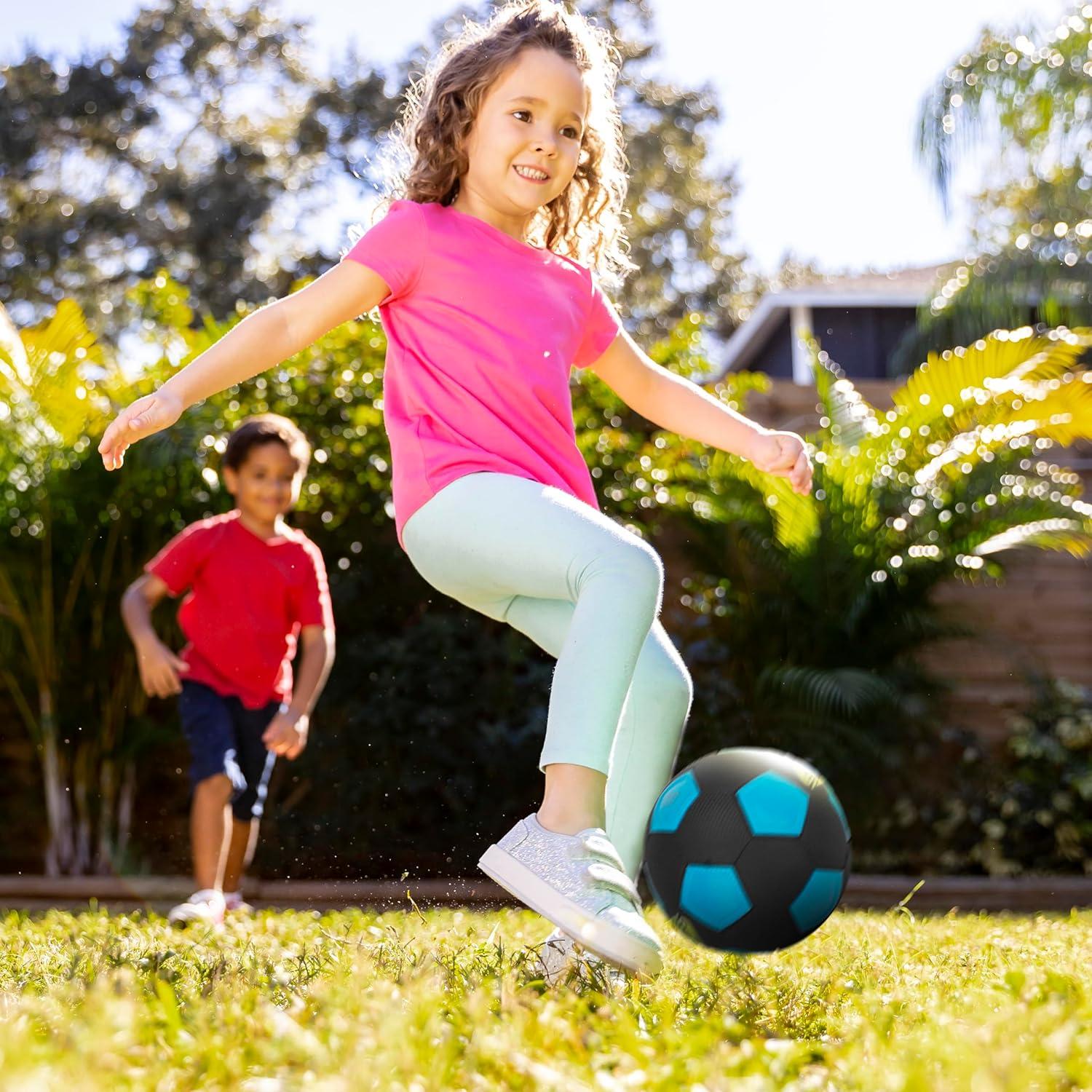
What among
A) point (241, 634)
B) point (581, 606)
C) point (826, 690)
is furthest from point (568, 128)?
point (826, 690)

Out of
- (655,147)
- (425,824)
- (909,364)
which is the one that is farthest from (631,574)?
(655,147)

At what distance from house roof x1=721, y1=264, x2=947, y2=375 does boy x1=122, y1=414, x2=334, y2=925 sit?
1345cm

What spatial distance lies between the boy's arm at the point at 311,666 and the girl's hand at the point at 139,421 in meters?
2.31

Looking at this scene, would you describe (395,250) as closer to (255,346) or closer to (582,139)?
(255,346)

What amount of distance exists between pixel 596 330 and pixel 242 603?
214cm

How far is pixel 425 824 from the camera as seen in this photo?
20.4 feet

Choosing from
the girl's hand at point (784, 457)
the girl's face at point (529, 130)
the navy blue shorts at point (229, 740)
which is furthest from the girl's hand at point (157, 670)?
the girl's hand at point (784, 457)

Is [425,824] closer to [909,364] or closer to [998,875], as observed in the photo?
[998,875]

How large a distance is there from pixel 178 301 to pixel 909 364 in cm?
1126

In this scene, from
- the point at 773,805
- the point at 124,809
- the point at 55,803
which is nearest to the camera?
the point at 773,805

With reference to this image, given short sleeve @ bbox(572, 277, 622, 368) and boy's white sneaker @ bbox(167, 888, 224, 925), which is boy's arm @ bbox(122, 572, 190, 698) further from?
short sleeve @ bbox(572, 277, 622, 368)

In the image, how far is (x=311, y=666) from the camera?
4.76m

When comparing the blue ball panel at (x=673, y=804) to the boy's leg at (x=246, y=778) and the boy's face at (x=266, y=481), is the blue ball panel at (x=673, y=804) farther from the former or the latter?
the boy's face at (x=266, y=481)

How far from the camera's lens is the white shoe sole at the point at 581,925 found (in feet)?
7.02
